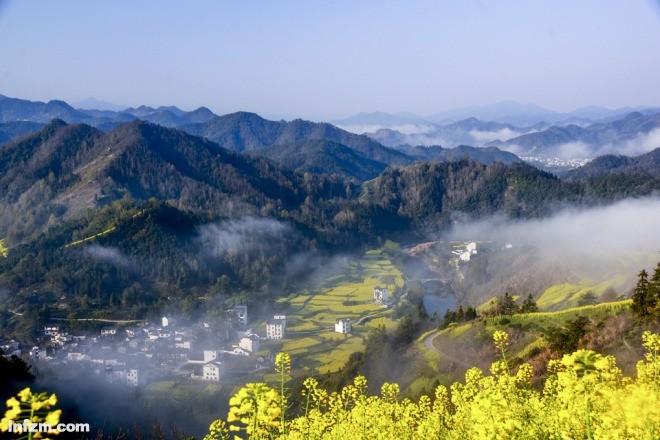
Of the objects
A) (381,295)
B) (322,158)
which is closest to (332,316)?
(381,295)

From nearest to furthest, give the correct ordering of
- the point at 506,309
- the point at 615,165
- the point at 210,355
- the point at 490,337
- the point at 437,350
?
the point at 490,337, the point at 437,350, the point at 506,309, the point at 210,355, the point at 615,165

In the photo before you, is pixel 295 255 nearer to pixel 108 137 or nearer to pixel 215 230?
pixel 215 230

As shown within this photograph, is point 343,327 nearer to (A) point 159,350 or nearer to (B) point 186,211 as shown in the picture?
(A) point 159,350

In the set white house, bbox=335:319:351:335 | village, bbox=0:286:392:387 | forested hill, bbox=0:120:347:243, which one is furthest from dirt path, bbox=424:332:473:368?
forested hill, bbox=0:120:347:243

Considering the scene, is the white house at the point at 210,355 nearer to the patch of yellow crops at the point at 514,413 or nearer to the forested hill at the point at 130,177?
the patch of yellow crops at the point at 514,413

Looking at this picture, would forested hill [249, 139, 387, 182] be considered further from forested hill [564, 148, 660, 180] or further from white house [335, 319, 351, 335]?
white house [335, 319, 351, 335]

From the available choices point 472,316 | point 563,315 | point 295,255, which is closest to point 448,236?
point 295,255

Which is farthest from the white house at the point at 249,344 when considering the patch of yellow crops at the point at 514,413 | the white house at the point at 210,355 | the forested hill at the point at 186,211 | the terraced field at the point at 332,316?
the patch of yellow crops at the point at 514,413

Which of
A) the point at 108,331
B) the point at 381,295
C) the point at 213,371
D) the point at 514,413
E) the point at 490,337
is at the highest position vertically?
the point at 514,413
